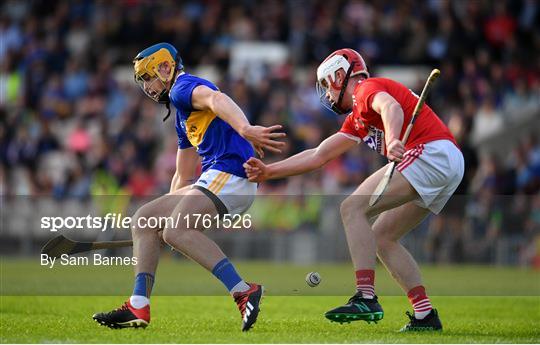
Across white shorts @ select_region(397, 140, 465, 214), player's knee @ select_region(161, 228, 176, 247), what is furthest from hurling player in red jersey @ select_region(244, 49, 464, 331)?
player's knee @ select_region(161, 228, 176, 247)

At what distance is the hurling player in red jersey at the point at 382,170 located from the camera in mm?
8881

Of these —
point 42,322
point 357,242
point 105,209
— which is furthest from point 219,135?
point 105,209

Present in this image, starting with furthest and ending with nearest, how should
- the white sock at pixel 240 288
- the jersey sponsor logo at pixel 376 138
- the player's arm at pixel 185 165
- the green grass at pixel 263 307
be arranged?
the player's arm at pixel 185 165 → the jersey sponsor logo at pixel 376 138 → the white sock at pixel 240 288 → the green grass at pixel 263 307

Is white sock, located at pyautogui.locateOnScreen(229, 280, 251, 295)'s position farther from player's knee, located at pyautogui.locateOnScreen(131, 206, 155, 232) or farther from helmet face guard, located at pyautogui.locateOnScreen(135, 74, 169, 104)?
helmet face guard, located at pyautogui.locateOnScreen(135, 74, 169, 104)

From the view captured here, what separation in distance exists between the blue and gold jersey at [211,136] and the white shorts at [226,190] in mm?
55

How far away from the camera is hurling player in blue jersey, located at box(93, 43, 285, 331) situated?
29.3 ft

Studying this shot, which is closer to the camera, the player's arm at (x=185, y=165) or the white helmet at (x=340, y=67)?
the white helmet at (x=340, y=67)

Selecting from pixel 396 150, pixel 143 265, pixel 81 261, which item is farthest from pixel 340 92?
pixel 81 261

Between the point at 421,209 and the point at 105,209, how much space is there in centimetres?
958

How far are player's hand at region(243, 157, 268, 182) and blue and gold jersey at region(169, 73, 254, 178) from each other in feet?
0.49

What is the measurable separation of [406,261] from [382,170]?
2.45ft

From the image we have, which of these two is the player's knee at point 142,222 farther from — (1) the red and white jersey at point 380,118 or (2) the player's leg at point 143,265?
(1) the red and white jersey at point 380,118

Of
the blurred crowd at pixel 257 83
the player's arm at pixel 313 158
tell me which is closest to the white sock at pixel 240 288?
the player's arm at pixel 313 158

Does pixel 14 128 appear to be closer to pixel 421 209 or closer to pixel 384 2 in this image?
pixel 384 2
